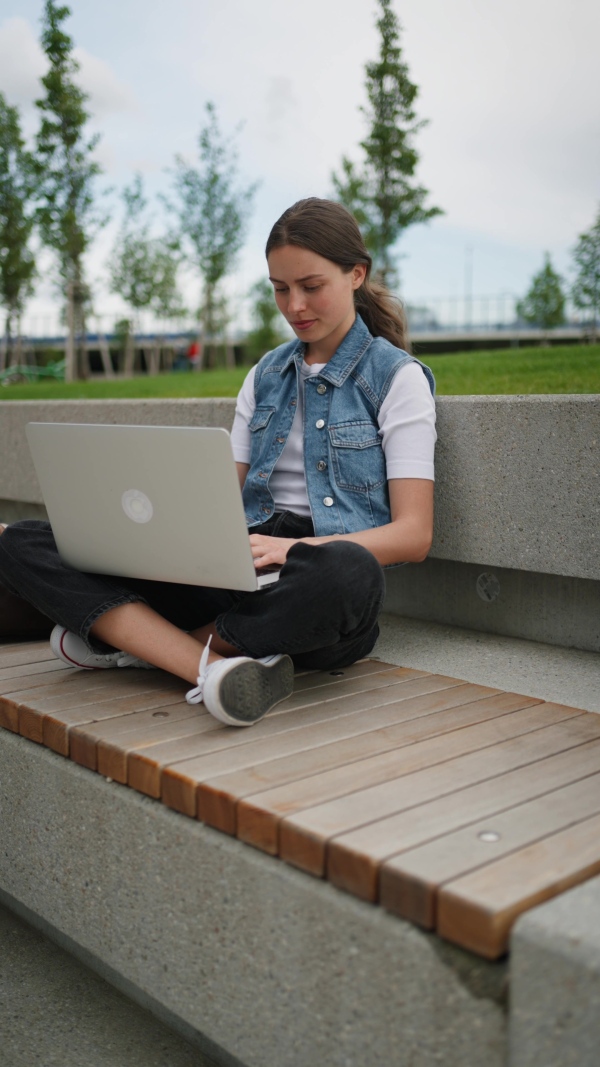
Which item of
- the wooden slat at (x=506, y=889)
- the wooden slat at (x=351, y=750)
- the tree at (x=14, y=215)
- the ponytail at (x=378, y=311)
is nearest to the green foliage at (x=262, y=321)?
the tree at (x=14, y=215)

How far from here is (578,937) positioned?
3.93ft

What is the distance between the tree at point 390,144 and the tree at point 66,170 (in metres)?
3.84

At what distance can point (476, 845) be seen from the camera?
4.77ft

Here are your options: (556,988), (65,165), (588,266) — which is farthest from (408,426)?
(65,165)

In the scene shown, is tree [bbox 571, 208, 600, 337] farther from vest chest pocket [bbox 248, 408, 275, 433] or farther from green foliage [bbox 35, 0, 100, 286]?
green foliage [bbox 35, 0, 100, 286]

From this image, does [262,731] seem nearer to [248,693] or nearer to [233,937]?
[248,693]

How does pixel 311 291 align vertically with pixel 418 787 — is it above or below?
above

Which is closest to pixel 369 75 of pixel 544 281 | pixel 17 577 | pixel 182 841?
pixel 17 577

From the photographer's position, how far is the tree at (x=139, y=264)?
18.6 meters

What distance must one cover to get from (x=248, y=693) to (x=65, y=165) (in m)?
12.7

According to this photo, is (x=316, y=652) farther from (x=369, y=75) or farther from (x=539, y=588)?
(x=369, y=75)

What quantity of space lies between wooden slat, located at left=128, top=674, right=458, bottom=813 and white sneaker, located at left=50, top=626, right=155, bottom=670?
22.1 inches

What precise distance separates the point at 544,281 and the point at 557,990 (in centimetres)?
3509

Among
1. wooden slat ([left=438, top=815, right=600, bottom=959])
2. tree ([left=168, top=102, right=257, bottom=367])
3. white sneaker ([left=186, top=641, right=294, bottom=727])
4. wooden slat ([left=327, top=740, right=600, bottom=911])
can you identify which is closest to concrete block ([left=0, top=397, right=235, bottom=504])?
white sneaker ([left=186, top=641, right=294, bottom=727])
